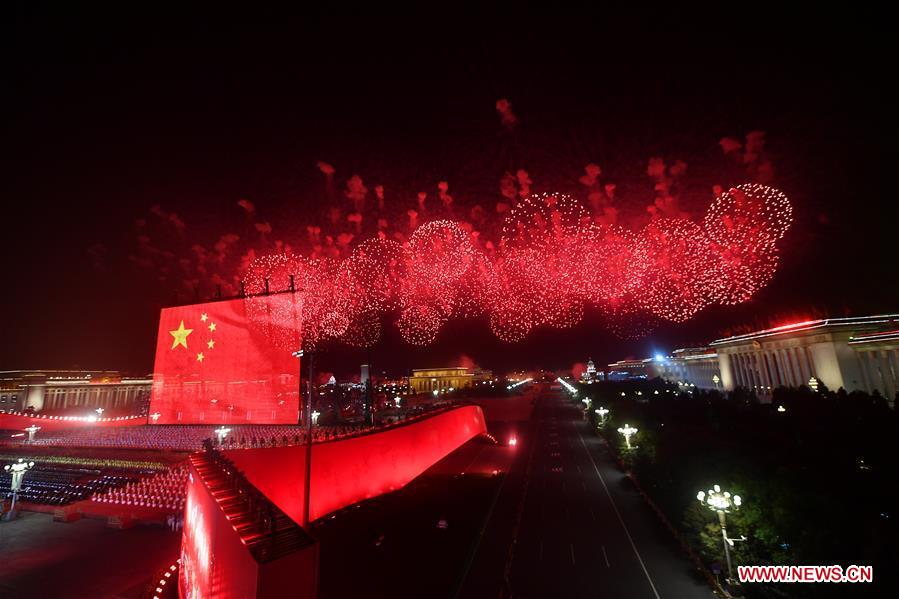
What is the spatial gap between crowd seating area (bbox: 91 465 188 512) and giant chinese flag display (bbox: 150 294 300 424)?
15157mm

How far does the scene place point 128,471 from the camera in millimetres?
24125

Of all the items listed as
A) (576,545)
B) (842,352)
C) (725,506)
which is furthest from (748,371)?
(725,506)

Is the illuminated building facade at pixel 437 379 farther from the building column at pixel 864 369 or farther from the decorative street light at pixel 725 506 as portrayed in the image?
the decorative street light at pixel 725 506

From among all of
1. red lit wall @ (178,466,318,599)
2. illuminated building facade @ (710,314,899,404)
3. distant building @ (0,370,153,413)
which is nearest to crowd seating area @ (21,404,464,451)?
red lit wall @ (178,466,318,599)

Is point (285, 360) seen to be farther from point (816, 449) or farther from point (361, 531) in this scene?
point (816, 449)

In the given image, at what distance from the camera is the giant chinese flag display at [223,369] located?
38375 mm

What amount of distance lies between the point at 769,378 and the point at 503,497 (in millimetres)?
50404

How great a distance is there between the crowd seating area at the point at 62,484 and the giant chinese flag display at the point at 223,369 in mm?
13499

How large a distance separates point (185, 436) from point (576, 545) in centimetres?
2967

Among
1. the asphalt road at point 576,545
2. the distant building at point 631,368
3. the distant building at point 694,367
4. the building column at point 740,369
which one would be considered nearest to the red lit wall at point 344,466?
the asphalt road at point 576,545

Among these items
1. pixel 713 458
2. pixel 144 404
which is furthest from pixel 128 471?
pixel 144 404

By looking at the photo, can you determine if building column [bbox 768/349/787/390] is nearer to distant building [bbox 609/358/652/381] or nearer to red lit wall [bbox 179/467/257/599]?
red lit wall [bbox 179/467/257/599]

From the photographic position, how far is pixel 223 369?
39.6m

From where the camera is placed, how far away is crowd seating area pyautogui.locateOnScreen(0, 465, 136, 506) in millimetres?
22141
